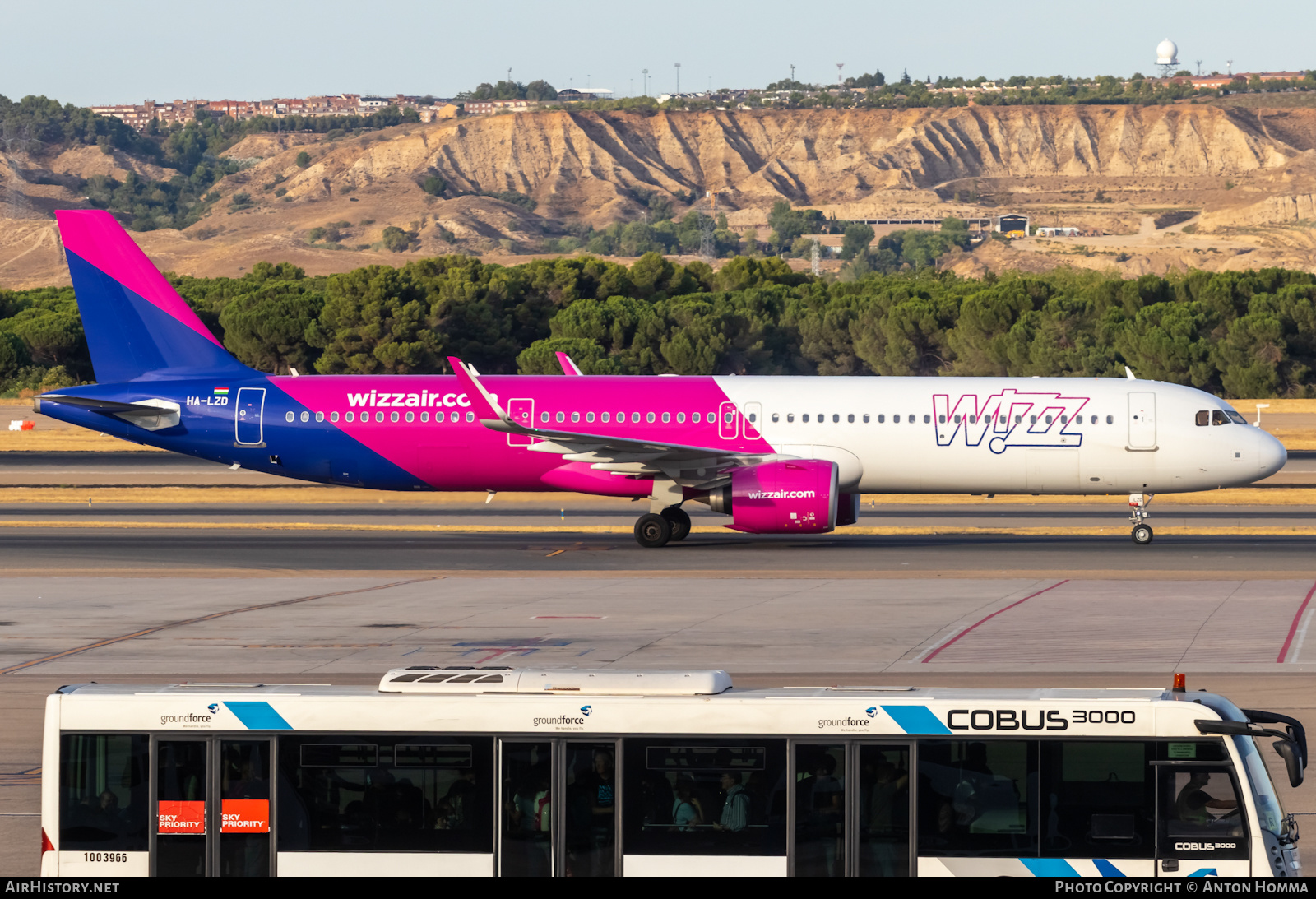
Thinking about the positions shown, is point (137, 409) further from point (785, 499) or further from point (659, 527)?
point (785, 499)

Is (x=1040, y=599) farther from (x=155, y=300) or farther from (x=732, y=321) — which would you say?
(x=732, y=321)

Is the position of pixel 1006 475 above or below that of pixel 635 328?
below

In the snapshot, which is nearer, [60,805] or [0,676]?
[60,805]

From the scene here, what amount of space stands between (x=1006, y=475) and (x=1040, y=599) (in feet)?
30.4

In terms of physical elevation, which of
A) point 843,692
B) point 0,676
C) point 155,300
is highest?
point 155,300

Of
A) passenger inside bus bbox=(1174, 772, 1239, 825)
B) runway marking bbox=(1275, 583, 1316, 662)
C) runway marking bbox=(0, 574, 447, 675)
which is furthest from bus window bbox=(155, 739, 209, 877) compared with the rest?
runway marking bbox=(1275, 583, 1316, 662)

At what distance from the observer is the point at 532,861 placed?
11.1m

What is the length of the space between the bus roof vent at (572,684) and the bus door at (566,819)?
42 cm

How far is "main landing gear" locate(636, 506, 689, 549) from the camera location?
39.0 metres

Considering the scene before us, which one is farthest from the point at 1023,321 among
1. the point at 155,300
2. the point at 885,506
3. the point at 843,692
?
the point at 843,692

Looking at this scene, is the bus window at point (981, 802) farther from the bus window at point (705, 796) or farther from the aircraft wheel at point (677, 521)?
the aircraft wheel at point (677, 521)

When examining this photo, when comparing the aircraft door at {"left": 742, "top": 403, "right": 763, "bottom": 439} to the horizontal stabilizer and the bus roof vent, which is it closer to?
the horizontal stabilizer

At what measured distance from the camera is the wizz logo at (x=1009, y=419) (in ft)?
125

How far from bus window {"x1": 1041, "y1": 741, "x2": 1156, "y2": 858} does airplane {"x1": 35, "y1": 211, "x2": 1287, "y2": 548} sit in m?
25.9
